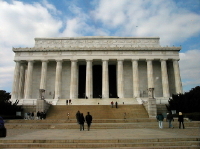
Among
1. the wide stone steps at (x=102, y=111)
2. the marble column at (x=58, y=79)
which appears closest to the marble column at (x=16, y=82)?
the marble column at (x=58, y=79)

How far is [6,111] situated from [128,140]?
27.8 m

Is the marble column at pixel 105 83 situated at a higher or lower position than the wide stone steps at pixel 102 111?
higher

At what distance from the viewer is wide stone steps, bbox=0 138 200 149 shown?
9891 mm

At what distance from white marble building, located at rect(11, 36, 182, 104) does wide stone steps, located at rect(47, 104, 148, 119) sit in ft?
35.9

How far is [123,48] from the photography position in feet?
158

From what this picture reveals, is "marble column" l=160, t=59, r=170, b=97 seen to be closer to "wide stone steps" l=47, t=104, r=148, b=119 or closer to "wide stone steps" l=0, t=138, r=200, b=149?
"wide stone steps" l=47, t=104, r=148, b=119

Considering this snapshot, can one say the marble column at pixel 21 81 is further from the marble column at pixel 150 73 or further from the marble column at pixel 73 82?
the marble column at pixel 150 73

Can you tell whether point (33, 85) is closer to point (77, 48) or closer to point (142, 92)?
point (77, 48)

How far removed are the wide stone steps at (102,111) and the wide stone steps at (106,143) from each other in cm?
1986

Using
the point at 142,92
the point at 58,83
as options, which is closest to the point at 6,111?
the point at 58,83

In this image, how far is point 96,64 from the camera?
53.6 m

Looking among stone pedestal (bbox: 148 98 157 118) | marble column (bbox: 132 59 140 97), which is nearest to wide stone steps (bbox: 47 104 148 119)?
stone pedestal (bbox: 148 98 157 118)

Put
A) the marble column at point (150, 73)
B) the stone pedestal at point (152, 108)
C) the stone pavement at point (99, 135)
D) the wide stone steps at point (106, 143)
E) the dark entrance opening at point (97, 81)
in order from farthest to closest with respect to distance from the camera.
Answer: the dark entrance opening at point (97, 81) → the marble column at point (150, 73) → the stone pedestal at point (152, 108) → the stone pavement at point (99, 135) → the wide stone steps at point (106, 143)

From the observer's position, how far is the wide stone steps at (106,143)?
9891mm
